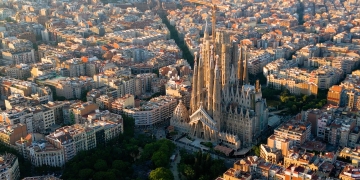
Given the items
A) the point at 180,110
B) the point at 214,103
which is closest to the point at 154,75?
the point at 180,110

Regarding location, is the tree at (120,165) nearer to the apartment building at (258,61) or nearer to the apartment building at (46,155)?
the apartment building at (46,155)

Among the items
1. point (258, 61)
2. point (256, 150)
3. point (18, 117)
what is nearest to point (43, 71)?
point (18, 117)

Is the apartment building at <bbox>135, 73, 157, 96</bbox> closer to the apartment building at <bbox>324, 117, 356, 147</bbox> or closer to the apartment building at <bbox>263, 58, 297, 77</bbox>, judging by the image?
the apartment building at <bbox>263, 58, 297, 77</bbox>

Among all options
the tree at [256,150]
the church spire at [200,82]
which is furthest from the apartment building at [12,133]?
the tree at [256,150]

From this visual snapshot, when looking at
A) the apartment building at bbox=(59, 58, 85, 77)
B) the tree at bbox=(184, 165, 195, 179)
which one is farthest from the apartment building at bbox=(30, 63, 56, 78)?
the tree at bbox=(184, 165, 195, 179)

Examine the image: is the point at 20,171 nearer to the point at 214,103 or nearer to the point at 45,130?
the point at 45,130
